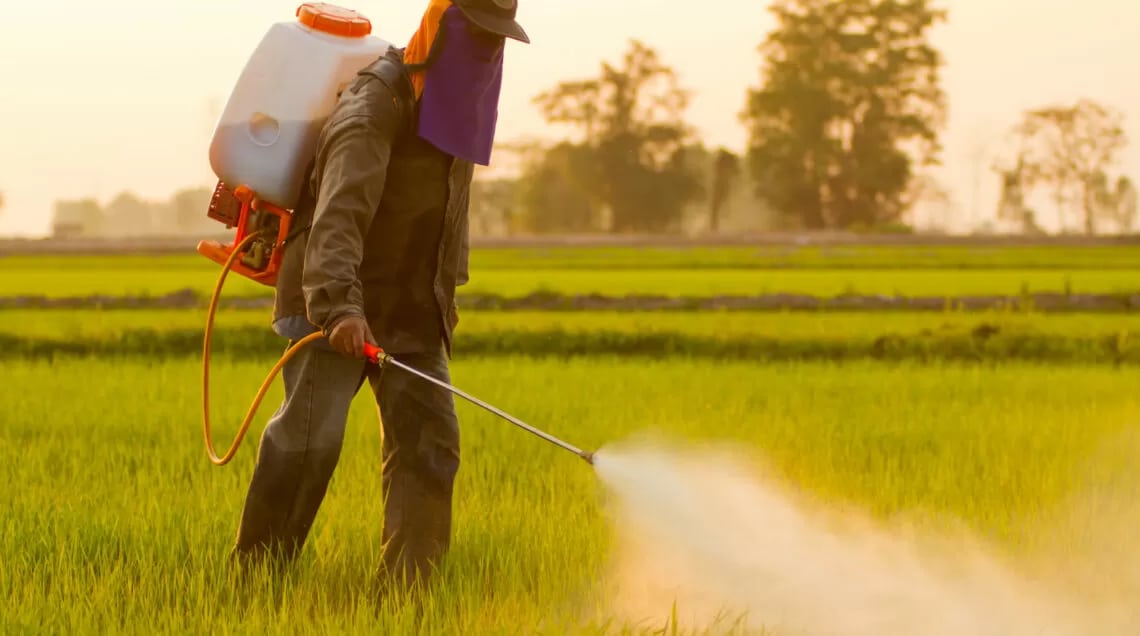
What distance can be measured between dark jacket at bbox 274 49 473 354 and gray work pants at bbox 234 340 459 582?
13 cm

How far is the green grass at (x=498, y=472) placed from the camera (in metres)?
3.36

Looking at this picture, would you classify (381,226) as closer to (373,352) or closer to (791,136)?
(373,352)

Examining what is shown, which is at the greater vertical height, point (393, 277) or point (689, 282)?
point (393, 277)

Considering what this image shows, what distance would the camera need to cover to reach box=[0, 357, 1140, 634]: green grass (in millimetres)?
3359

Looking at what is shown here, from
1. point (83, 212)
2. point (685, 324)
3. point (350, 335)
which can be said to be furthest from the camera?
point (83, 212)

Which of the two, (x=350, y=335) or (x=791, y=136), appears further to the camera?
(x=791, y=136)

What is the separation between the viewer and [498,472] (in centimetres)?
538

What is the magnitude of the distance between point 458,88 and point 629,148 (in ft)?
170

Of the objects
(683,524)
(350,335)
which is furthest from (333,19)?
(683,524)

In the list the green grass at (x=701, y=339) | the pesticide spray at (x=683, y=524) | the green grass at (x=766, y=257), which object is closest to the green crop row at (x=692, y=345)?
the green grass at (x=701, y=339)

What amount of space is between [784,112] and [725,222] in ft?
151

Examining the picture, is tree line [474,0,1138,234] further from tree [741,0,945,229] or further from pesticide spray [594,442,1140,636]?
pesticide spray [594,442,1140,636]

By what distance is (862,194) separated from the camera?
5356cm

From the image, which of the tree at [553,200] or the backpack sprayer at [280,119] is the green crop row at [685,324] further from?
the tree at [553,200]
